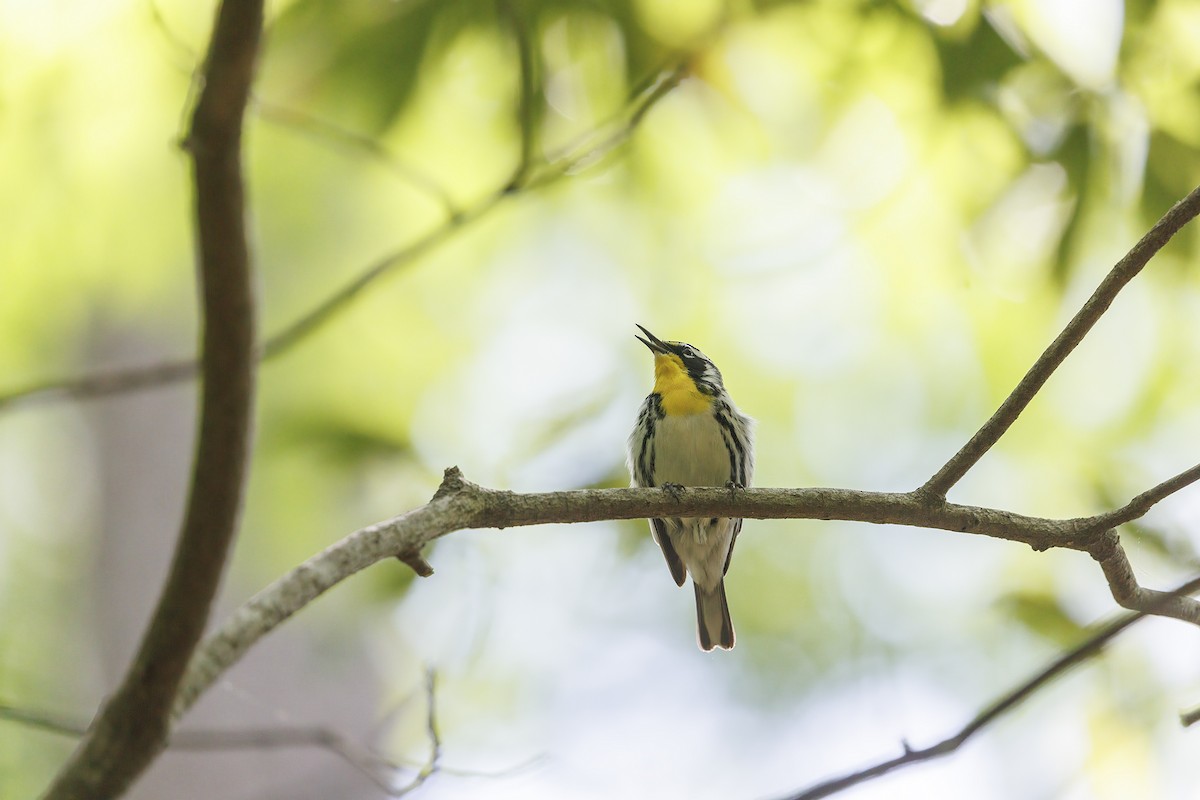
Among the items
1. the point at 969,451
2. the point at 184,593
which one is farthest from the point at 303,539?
the point at 184,593

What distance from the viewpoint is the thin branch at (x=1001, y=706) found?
4.72 ft

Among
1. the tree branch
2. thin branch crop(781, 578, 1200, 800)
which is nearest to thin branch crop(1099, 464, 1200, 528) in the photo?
thin branch crop(781, 578, 1200, 800)

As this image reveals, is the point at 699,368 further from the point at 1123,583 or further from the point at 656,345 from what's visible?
the point at 1123,583

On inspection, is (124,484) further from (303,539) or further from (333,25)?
(333,25)

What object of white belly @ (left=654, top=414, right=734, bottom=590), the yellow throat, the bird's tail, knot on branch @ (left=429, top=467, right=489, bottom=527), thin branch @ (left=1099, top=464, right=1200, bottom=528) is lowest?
knot on branch @ (left=429, top=467, right=489, bottom=527)

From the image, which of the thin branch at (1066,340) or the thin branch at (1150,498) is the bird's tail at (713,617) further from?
the thin branch at (1150,498)

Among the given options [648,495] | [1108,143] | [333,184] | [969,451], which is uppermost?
[333,184]

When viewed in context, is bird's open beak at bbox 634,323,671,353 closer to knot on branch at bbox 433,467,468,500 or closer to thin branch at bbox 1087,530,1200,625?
thin branch at bbox 1087,530,1200,625

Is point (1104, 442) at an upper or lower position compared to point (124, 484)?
upper

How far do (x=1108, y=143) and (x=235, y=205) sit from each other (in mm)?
3945

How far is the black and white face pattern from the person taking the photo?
5527mm

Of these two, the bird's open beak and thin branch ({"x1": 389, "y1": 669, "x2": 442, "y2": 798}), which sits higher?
the bird's open beak

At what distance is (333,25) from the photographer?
4.07 m

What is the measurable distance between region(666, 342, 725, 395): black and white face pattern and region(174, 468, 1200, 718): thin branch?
2598 millimetres
